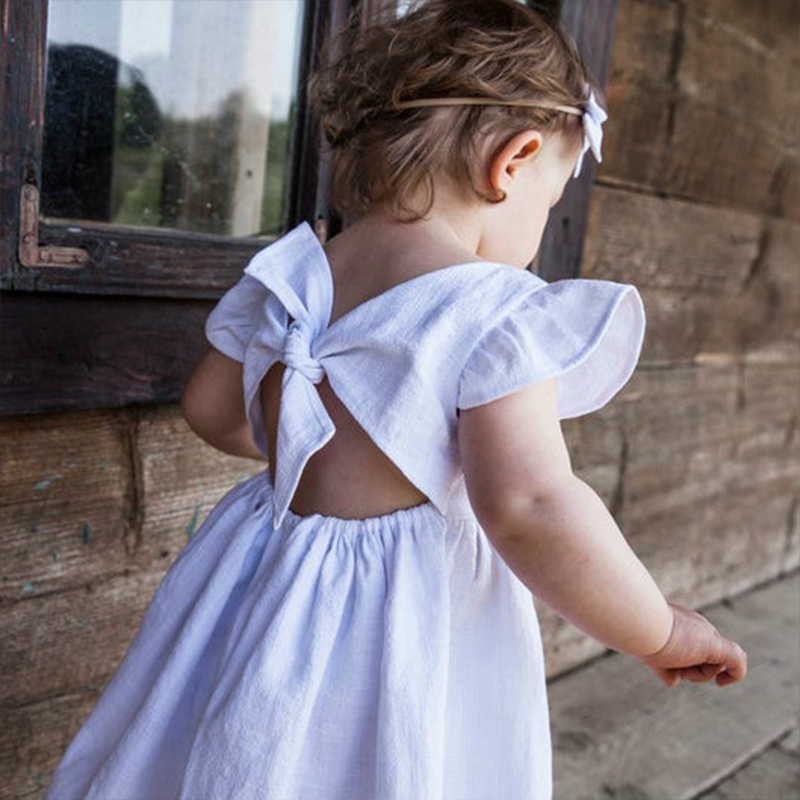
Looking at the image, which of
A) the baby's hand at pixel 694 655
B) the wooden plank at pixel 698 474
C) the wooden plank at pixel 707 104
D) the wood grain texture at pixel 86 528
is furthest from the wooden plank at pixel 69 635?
the wooden plank at pixel 707 104

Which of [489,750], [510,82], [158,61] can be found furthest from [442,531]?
[158,61]

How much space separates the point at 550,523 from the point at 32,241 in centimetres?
78

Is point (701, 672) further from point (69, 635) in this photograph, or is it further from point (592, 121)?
point (69, 635)

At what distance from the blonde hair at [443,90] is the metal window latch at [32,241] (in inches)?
16.5

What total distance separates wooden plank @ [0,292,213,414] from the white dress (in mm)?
378

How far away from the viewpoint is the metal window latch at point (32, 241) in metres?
1.28

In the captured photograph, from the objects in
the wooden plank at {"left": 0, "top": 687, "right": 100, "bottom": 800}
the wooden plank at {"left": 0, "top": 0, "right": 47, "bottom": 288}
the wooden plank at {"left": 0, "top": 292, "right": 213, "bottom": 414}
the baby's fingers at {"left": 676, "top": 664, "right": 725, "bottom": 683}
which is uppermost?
the wooden plank at {"left": 0, "top": 0, "right": 47, "bottom": 288}

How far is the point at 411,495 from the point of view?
1005 millimetres

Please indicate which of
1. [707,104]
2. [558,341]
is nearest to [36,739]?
[558,341]

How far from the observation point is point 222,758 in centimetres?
93

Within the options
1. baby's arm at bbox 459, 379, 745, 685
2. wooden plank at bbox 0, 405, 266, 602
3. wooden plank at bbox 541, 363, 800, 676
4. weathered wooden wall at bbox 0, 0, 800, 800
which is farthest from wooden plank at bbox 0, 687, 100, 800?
wooden plank at bbox 541, 363, 800, 676

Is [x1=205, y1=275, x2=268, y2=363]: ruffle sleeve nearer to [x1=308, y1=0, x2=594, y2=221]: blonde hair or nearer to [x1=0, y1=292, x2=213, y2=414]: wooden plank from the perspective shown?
[x1=308, y1=0, x2=594, y2=221]: blonde hair

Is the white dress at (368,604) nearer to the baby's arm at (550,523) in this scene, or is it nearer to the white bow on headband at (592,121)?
the baby's arm at (550,523)

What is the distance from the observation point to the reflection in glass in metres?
1.39
